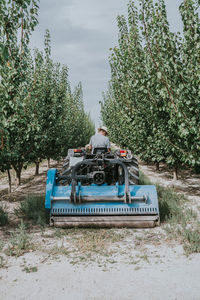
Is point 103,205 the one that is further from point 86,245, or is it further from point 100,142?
point 100,142

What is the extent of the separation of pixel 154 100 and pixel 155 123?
1046 millimetres

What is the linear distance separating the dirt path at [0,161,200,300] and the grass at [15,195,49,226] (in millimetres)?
621

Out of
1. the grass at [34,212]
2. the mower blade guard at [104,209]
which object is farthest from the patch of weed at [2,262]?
the grass at [34,212]

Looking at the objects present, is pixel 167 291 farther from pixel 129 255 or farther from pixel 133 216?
pixel 133 216

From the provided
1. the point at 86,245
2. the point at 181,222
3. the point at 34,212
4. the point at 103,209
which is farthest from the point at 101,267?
the point at 34,212

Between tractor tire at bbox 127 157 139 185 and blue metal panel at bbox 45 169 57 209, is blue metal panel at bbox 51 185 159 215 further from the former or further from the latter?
tractor tire at bbox 127 157 139 185

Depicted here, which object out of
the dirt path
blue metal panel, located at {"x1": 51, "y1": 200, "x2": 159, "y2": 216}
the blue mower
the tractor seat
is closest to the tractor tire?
the tractor seat

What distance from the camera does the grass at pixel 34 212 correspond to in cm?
575

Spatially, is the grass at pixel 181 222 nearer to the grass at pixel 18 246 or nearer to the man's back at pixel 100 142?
the man's back at pixel 100 142

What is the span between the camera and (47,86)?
1073 cm

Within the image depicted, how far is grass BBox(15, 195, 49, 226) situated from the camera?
5748 mm

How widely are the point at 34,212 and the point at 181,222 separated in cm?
300

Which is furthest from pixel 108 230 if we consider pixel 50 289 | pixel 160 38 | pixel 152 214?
pixel 160 38

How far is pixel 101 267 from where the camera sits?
3.65m
